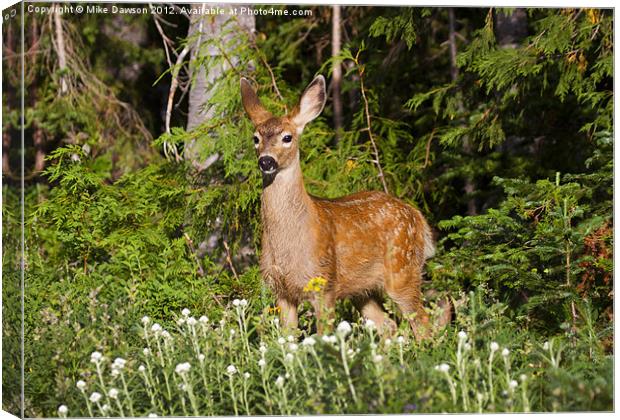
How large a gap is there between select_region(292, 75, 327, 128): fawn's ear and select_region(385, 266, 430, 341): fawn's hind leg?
4.31ft

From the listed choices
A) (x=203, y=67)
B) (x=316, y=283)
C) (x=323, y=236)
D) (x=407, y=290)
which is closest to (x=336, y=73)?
(x=203, y=67)

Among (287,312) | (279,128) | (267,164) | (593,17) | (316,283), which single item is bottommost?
(287,312)

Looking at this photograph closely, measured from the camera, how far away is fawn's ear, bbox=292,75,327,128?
8102 millimetres

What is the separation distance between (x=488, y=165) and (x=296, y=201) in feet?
8.67

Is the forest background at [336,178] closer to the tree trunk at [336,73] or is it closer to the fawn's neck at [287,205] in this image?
the tree trunk at [336,73]

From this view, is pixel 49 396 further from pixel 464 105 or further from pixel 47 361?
pixel 464 105

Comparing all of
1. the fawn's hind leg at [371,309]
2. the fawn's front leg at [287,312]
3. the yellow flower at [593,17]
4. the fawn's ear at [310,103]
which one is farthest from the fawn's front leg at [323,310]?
the yellow flower at [593,17]

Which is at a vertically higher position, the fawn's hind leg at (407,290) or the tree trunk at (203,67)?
the tree trunk at (203,67)

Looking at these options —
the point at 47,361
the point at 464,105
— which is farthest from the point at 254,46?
the point at 47,361

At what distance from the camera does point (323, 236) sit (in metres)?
7.99

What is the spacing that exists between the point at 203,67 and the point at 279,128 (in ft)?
9.83

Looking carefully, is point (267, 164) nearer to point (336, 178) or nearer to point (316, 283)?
point (316, 283)

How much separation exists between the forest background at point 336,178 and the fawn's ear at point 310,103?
60 centimetres

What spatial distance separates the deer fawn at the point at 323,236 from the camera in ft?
25.7
